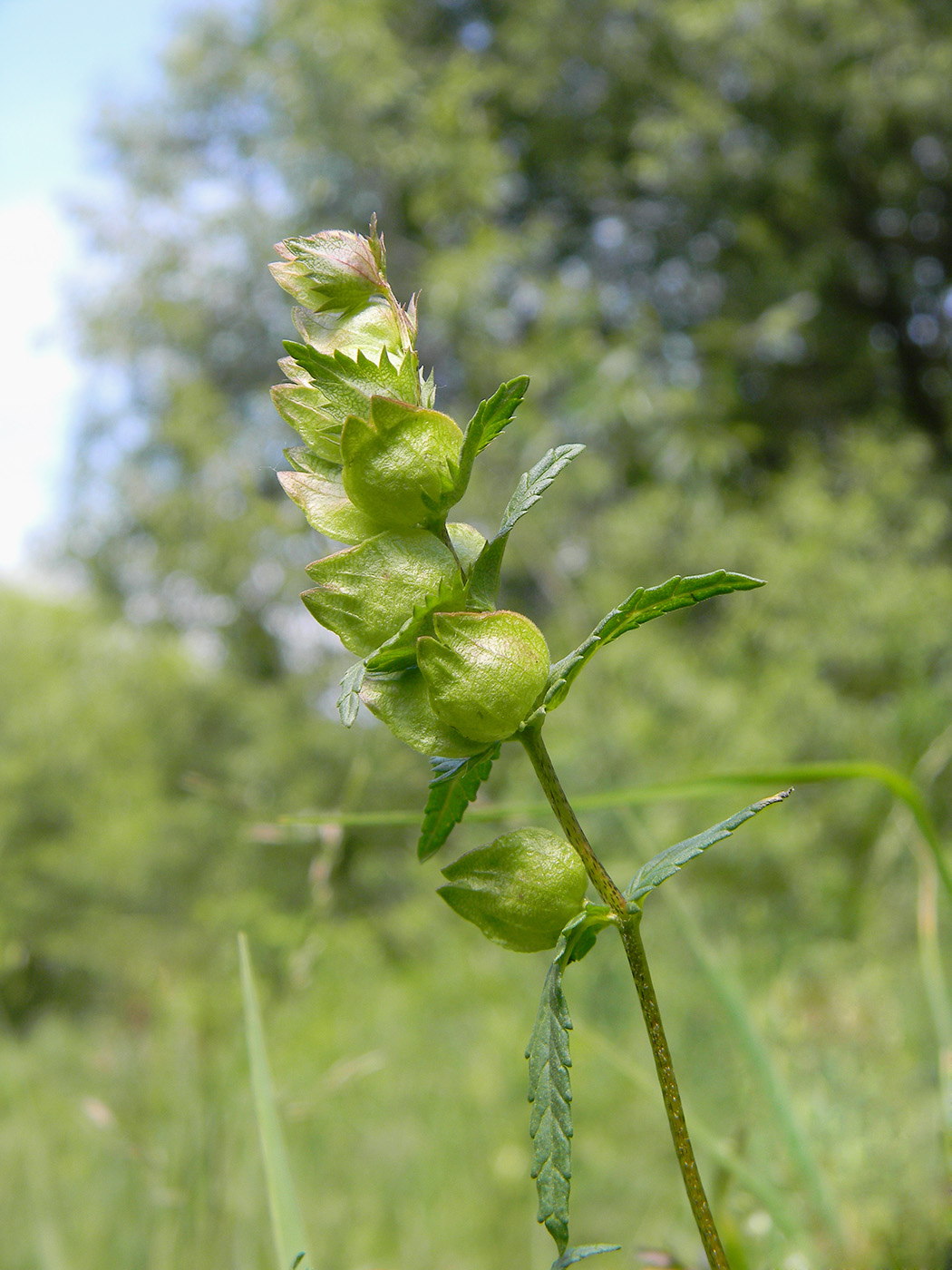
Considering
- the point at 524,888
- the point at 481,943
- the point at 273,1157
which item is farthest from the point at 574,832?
the point at 481,943

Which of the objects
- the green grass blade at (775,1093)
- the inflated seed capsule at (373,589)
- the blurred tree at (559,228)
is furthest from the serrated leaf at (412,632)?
the blurred tree at (559,228)

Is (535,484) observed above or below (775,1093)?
above

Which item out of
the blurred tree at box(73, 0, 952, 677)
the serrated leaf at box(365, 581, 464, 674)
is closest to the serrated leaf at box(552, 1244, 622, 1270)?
the serrated leaf at box(365, 581, 464, 674)

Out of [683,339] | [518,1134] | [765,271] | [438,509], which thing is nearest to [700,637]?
[683,339]

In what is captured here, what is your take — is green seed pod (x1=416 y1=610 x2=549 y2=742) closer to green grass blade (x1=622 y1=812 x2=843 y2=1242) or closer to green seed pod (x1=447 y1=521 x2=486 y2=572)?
green seed pod (x1=447 y1=521 x2=486 y2=572)

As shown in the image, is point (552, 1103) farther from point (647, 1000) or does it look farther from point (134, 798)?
point (134, 798)

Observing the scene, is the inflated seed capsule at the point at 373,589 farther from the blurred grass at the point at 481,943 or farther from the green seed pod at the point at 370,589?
the blurred grass at the point at 481,943
